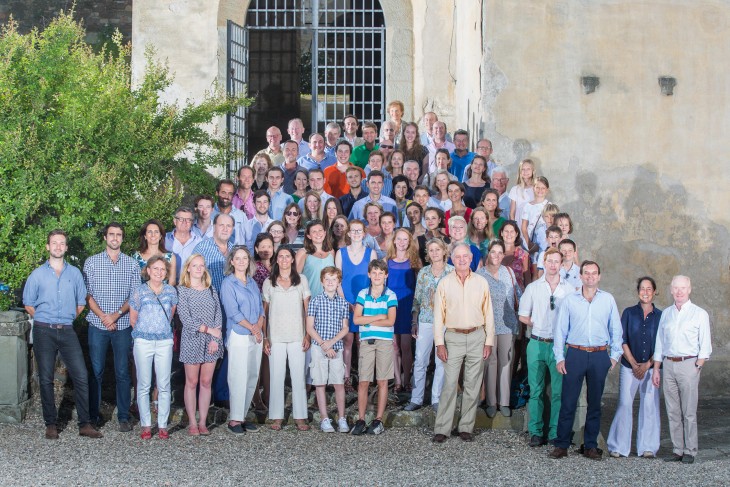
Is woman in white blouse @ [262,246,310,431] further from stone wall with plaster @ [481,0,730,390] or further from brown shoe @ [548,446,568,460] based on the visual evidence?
stone wall with plaster @ [481,0,730,390]

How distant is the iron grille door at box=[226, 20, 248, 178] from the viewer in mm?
15180

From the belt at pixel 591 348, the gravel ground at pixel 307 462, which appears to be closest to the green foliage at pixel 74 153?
the gravel ground at pixel 307 462

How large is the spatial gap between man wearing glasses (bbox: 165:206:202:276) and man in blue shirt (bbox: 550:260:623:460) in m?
3.28

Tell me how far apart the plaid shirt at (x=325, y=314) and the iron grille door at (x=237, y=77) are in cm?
574

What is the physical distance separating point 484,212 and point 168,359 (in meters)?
3.14

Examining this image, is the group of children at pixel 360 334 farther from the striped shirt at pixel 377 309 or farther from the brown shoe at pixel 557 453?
the brown shoe at pixel 557 453

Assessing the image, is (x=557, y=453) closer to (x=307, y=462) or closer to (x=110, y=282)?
(x=307, y=462)

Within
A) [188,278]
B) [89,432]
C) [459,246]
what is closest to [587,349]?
[459,246]

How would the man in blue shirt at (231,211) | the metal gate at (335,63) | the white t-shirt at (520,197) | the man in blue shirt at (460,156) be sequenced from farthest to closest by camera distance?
the metal gate at (335,63) → the man in blue shirt at (460,156) → the white t-shirt at (520,197) → the man in blue shirt at (231,211)

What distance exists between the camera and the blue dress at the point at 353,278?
970 centimetres

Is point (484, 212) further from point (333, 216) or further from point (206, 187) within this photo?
point (206, 187)

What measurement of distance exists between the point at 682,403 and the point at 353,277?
2.95m

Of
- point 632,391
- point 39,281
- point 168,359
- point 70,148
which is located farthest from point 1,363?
point 632,391

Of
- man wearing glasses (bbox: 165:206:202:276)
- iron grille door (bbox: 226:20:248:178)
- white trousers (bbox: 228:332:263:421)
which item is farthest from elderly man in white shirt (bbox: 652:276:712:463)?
iron grille door (bbox: 226:20:248:178)
